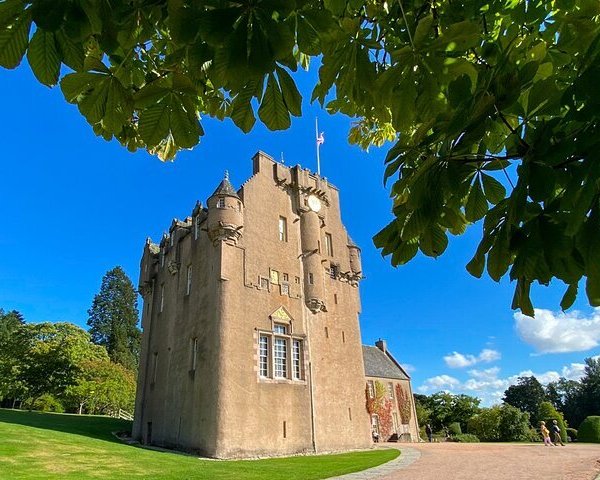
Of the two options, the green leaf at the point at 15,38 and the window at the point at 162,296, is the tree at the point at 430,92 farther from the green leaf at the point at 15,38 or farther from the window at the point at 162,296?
the window at the point at 162,296

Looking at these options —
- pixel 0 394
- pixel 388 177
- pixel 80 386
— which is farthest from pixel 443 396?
pixel 388 177

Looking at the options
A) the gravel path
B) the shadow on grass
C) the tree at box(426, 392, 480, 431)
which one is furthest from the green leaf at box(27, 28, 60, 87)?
the tree at box(426, 392, 480, 431)

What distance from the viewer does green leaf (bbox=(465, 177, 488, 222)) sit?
8.54ft

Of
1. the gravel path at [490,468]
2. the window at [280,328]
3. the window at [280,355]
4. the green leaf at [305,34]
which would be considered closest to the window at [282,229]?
the window at [280,328]

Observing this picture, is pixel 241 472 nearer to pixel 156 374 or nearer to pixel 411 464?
pixel 411 464

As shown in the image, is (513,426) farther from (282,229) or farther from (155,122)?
(155,122)

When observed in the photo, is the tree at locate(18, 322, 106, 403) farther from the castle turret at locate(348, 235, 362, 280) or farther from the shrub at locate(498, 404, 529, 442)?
the shrub at locate(498, 404, 529, 442)

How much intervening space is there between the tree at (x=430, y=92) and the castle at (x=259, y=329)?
1946 cm

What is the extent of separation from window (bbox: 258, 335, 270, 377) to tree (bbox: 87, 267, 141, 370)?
52.9 metres

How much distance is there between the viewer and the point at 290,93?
232 cm

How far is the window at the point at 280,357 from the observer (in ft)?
75.3

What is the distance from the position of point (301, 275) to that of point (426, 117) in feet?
76.9

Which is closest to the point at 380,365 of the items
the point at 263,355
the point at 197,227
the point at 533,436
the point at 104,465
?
the point at 533,436

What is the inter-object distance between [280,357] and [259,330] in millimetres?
2083
